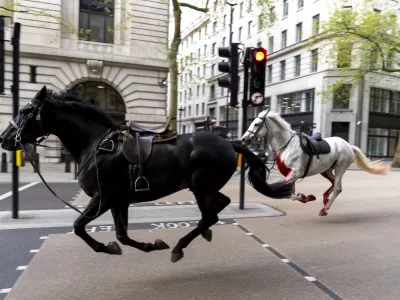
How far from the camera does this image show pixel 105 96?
2098cm

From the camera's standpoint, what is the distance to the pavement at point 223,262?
3221 mm

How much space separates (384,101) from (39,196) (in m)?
34.1

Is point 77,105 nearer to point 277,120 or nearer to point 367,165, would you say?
point 277,120

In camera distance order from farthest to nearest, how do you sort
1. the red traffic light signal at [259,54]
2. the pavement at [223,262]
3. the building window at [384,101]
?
1. the building window at [384,101]
2. the red traffic light signal at [259,54]
3. the pavement at [223,262]

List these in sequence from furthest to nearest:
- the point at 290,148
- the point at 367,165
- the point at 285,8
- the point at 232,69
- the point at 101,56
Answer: the point at 285,8 → the point at 101,56 → the point at 367,165 → the point at 232,69 → the point at 290,148

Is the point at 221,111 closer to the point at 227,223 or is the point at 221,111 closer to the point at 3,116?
the point at 3,116

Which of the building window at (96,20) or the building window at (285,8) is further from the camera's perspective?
the building window at (285,8)

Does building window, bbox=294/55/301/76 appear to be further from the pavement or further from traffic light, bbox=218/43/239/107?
the pavement

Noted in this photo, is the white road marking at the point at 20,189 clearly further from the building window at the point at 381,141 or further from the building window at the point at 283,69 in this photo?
the building window at the point at 381,141

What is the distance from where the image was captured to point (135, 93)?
68.2 feet

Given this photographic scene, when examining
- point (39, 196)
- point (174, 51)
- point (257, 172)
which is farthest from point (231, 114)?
point (257, 172)

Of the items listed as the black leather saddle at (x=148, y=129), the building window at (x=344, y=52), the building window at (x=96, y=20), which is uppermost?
the building window at (x=96, y=20)

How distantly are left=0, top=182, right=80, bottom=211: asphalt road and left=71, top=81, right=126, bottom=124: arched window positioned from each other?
10150mm

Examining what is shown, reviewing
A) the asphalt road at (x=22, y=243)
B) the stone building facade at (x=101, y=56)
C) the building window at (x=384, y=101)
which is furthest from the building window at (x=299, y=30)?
the asphalt road at (x=22, y=243)
